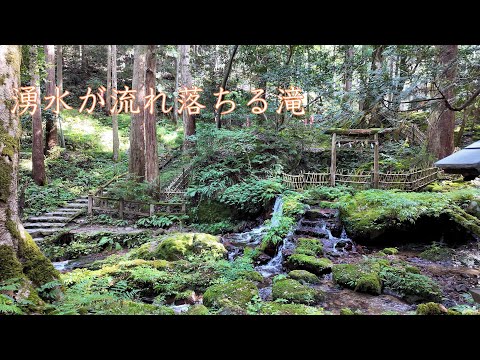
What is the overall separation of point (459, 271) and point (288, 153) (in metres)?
7.16

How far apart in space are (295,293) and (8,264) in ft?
12.3

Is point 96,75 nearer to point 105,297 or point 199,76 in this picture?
point 199,76

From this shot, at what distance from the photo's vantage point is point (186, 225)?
9422 mm

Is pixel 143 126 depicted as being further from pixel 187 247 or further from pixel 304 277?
pixel 304 277

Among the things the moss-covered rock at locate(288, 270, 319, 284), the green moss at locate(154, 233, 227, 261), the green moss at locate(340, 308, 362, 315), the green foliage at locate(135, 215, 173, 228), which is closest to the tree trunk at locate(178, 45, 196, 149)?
the green foliage at locate(135, 215, 173, 228)

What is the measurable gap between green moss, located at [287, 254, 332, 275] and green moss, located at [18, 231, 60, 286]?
416 cm

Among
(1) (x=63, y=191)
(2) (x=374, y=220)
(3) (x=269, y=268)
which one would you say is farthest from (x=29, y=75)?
(2) (x=374, y=220)

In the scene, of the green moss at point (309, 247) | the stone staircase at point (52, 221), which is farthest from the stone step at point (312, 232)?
the stone staircase at point (52, 221)

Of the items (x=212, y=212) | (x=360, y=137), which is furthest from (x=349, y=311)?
(x=360, y=137)

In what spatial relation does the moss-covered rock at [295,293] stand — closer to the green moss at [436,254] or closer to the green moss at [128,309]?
the green moss at [128,309]

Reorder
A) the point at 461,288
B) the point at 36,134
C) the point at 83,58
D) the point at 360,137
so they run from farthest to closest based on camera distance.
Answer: the point at 83,58, the point at 36,134, the point at 360,137, the point at 461,288

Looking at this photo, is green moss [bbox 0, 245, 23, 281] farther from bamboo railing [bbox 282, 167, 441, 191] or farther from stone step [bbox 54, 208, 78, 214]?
bamboo railing [bbox 282, 167, 441, 191]

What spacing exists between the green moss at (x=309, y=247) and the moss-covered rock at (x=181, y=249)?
173cm

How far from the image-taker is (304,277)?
17.8 feet
